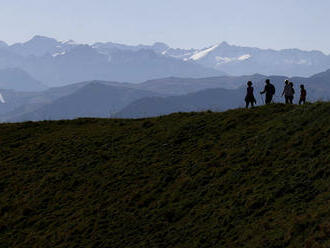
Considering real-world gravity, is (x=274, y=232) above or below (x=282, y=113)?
below

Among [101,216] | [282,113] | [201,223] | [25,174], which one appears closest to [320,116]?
[282,113]

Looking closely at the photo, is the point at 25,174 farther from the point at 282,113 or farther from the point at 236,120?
the point at 282,113

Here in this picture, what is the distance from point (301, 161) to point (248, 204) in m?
4.00

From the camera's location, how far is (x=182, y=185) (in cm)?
2231

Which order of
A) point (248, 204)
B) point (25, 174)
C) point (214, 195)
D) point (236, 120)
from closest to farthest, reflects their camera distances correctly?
point (248, 204)
point (214, 195)
point (25, 174)
point (236, 120)

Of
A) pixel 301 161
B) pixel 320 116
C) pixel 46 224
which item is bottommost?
pixel 46 224

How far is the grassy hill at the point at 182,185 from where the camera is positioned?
57.6 ft

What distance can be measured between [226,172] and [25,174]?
13402mm

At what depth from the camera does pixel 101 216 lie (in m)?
21.3

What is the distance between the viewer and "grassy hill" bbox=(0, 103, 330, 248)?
691 inches

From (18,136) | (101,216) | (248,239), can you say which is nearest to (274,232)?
(248,239)

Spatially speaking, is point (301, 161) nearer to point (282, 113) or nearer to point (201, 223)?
point (201, 223)

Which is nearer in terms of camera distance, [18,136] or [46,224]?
[46,224]

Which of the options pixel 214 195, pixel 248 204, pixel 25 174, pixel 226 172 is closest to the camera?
pixel 248 204
